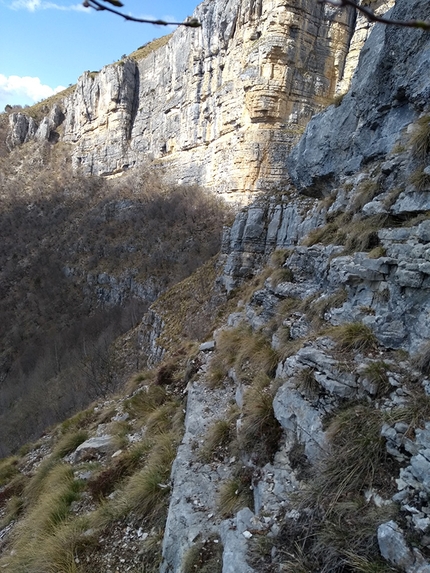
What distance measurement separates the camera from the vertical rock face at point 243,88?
29672 millimetres

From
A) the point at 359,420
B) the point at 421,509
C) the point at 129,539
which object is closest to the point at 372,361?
the point at 359,420

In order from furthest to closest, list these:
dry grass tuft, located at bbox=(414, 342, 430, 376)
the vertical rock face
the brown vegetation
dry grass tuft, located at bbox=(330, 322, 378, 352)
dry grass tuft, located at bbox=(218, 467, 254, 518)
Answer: the vertical rock face → the brown vegetation → dry grass tuft, located at bbox=(330, 322, 378, 352) → dry grass tuft, located at bbox=(218, 467, 254, 518) → dry grass tuft, located at bbox=(414, 342, 430, 376)

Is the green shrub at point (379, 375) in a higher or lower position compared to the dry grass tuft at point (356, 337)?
lower

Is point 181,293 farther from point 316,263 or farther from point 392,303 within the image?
point 392,303

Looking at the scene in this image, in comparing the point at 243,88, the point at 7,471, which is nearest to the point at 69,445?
the point at 7,471

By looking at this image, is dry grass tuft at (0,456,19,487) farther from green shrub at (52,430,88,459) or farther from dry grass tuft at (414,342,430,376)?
dry grass tuft at (414,342,430,376)

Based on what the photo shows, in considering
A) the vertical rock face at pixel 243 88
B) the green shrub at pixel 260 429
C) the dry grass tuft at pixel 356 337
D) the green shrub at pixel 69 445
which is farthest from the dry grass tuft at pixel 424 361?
the vertical rock face at pixel 243 88

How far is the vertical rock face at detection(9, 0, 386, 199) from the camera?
29672 mm

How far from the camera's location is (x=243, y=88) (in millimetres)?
31156

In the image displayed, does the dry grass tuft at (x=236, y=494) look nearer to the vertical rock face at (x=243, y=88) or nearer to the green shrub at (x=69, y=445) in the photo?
the green shrub at (x=69, y=445)

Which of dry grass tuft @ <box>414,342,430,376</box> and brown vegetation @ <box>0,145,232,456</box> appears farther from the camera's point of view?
brown vegetation @ <box>0,145,232,456</box>

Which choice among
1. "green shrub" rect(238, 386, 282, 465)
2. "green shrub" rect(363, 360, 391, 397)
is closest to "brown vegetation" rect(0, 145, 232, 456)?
"green shrub" rect(238, 386, 282, 465)

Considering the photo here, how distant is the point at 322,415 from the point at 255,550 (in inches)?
47.1

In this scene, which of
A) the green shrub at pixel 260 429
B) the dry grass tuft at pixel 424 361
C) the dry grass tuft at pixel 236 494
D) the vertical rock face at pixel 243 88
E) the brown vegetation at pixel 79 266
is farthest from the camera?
the vertical rock face at pixel 243 88
